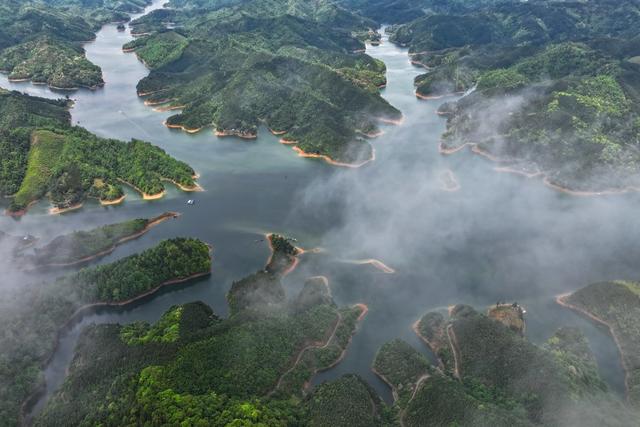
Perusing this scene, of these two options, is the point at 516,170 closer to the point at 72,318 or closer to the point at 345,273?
the point at 345,273

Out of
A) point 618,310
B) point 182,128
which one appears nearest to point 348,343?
point 618,310

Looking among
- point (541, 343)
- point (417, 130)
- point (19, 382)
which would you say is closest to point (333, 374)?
point (541, 343)

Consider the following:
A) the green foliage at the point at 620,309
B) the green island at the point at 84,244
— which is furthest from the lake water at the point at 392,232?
the green island at the point at 84,244

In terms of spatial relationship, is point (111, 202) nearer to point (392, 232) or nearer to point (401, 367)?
point (392, 232)

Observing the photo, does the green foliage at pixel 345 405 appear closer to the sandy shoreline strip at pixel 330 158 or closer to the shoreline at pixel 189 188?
the shoreline at pixel 189 188

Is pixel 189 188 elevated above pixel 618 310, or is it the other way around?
pixel 618 310
